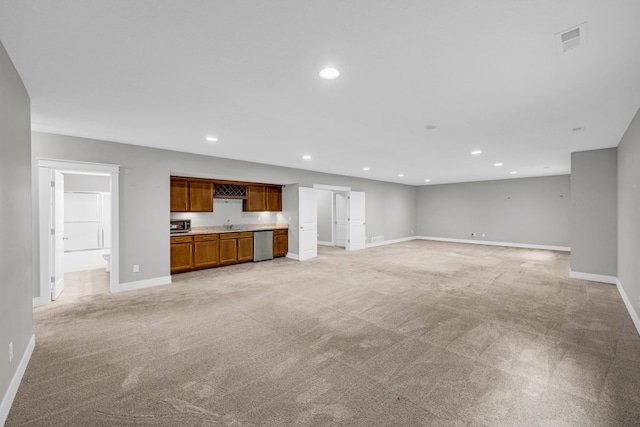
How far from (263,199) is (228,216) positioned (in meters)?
1.05

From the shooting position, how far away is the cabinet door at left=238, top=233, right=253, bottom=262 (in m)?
6.90

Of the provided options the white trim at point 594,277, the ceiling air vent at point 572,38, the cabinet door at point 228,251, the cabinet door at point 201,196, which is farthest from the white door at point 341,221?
the ceiling air vent at point 572,38

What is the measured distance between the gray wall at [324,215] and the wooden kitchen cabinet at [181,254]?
18.8 feet

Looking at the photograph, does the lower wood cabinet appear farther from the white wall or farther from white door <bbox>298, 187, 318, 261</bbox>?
the white wall

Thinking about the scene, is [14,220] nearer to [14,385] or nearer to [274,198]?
[14,385]

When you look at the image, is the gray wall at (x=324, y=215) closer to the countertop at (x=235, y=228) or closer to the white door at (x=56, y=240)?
the countertop at (x=235, y=228)

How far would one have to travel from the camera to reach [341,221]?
10391 mm

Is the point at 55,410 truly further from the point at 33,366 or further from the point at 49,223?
the point at 49,223

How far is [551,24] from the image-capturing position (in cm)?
169

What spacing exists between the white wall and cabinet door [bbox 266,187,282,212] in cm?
528

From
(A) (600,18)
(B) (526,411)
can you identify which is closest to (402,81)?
(A) (600,18)

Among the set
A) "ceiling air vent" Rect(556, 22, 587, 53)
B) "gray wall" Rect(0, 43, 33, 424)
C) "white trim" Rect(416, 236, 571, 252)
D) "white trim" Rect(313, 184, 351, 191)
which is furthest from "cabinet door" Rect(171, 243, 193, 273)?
"white trim" Rect(416, 236, 571, 252)

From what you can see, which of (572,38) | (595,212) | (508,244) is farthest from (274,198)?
(508,244)

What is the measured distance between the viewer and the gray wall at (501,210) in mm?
9008
